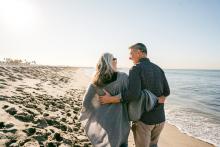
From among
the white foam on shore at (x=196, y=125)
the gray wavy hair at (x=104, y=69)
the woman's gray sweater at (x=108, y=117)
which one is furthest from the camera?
the white foam on shore at (x=196, y=125)

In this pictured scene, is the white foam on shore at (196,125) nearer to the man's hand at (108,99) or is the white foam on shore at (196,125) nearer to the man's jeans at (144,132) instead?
the man's jeans at (144,132)

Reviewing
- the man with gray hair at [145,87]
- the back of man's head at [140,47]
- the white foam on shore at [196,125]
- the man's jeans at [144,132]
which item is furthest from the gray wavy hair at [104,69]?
the white foam on shore at [196,125]

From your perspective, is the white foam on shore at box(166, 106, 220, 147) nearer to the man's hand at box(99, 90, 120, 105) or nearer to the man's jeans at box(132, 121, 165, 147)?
the man's jeans at box(132, 121, 165, 147)

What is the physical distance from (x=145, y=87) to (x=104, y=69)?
0.71 m

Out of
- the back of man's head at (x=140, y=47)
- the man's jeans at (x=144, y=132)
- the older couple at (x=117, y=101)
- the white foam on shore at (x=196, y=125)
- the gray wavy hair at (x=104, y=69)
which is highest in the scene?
the back of man's head at (x=140, y=47)

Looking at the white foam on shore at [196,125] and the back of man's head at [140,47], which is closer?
the back of man's head at [140,47]

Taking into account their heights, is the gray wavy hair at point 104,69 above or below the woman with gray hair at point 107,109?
above

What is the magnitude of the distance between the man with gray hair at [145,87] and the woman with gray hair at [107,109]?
14 centimetres

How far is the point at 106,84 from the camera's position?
3805 mm

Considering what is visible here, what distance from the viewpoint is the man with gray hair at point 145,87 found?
12.3 ft

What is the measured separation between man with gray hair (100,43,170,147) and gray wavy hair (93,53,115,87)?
261mm

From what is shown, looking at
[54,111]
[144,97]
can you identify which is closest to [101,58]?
[144,97]

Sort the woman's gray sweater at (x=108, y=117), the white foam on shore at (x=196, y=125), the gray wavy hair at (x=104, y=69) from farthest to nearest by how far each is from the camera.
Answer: the white foam on shore at (x=196, y=125), the woman's gray sweater at (x=108, y=117), the gray wavy hair at (x=104, y=69)

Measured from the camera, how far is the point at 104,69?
Answer: 3689 mm
